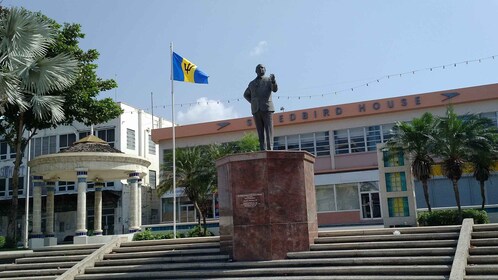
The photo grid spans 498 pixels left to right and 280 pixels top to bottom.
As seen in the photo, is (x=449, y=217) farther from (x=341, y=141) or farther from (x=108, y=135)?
(x=108, y=135)

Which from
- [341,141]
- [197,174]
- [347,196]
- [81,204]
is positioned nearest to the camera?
[81,204]

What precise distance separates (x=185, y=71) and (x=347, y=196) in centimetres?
1655

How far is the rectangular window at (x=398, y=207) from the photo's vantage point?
22.6 m

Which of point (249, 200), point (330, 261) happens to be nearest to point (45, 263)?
point (249, 200)

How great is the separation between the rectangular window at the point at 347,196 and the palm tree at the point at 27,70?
792 inches

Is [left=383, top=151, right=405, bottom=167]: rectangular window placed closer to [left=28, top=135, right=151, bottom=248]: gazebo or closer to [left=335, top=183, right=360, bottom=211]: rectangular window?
[left=28, top=135, right=151, bottom=248]: gazebo

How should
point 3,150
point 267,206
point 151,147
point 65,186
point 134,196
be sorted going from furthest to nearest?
point 151,147, point 3,150, point 65,186, point 134,196, point 267,206

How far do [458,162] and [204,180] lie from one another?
13275 mm

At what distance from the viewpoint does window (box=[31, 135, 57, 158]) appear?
4397cm

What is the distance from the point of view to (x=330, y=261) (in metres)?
12.7

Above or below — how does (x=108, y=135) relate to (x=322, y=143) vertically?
above

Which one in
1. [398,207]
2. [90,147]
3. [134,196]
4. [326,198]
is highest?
[90,147]

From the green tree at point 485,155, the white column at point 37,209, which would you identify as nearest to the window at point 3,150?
the white column at point 37,209

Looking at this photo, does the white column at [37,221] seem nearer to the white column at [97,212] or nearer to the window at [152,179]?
the white column at [97,212]
